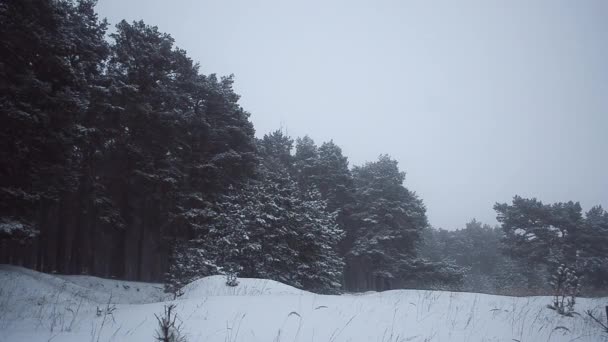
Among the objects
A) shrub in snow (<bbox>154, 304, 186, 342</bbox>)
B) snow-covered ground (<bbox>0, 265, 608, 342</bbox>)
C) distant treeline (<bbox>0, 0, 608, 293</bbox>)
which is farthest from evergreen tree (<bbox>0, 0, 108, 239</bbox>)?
shrub in snow (<bbox>154, 304, 186, 342</bbox>)

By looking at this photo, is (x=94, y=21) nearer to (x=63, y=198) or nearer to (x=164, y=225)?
(x=63, y=198)

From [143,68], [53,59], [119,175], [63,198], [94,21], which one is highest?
[94,21]

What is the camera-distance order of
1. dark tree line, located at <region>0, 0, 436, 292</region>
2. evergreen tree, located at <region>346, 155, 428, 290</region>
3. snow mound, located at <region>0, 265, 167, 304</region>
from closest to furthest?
1. snow mound, located at <region>0, 265, 167, 304</region>
2. dark tree line, located at <region>0, 0, 436, 292</region>
3. evergreen tree, located at <region>346, 155, 428, 290</region>

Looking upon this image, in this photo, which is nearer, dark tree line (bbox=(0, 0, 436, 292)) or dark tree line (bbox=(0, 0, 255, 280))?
dark tree line (bbox=(0, 0, 436, 292))

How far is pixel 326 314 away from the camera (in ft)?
21.9

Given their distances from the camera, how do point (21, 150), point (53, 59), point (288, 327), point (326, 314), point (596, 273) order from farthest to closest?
point (596, 273)
point (53, 59)
point (21, 150)
point (326, 314)
point (288, 327)

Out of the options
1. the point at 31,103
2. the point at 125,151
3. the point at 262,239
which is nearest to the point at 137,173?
the point at 125,151

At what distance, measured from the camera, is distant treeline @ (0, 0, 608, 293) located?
12.5 metres

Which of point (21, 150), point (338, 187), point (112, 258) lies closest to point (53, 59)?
point (21, 150)

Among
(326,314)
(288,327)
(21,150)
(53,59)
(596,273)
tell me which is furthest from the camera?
(596,273)

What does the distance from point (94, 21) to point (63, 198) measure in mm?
11652

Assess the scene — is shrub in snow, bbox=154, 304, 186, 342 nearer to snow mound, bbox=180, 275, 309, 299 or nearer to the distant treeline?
snow mound, bbox=180, 275, 309, 299

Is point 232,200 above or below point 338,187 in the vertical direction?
below

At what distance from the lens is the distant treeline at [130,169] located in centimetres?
1249
